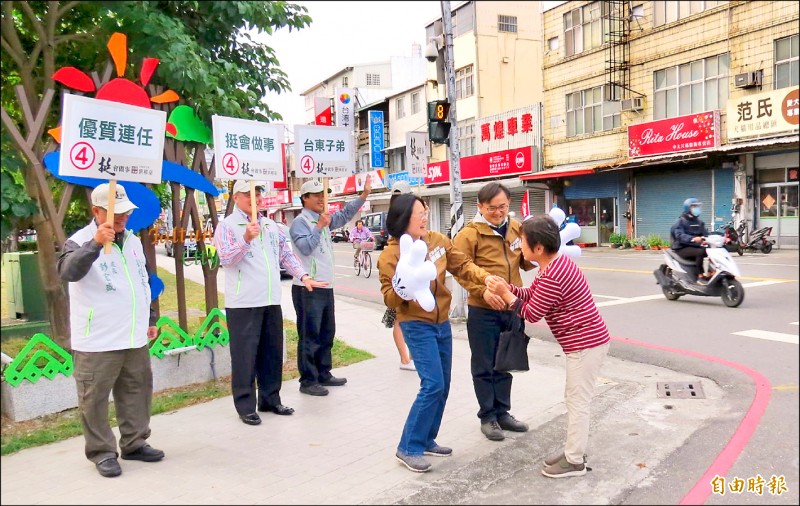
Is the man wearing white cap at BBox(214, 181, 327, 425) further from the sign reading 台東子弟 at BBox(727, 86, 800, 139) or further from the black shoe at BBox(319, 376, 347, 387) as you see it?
the sign reading 台東子弟 at BBox(727, 86, 800, 139)

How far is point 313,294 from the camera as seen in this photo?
18.2 ft

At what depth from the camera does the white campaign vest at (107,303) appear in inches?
147

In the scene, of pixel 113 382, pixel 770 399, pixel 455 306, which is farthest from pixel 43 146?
pixel 770 399

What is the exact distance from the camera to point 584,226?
2395cm

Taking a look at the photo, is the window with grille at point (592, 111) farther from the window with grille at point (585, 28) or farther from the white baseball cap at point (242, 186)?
the white baseball cap at point (242, 186)

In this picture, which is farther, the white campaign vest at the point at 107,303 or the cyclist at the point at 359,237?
the cyclist at the point at 359,237

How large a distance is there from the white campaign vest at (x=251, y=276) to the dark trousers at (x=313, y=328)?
63 cm

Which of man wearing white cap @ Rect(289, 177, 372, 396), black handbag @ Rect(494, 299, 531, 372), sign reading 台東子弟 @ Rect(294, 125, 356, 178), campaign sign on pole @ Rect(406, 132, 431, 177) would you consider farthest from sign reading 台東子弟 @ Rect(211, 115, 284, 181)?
campaign sign on pole @ Rect(406, 132, 431, 177)

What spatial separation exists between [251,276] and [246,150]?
1142mm

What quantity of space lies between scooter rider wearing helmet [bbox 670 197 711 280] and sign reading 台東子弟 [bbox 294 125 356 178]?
217 inches

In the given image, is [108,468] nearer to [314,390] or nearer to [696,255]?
[314,390]

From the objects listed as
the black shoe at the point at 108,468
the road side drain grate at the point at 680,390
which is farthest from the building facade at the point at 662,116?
the black shoe at the point at 108,468

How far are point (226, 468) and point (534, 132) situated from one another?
25253mm

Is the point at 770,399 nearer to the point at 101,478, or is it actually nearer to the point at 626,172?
the point at 101,478
